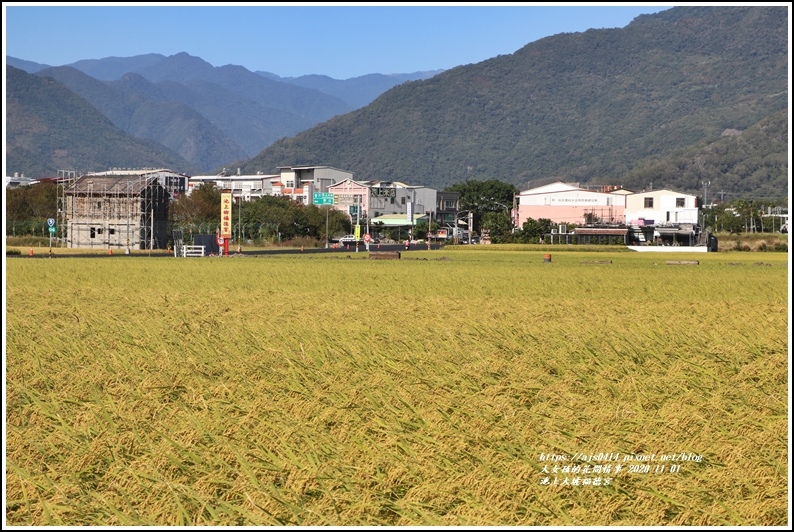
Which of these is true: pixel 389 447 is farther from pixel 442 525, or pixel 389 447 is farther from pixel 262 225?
pixel 262 225

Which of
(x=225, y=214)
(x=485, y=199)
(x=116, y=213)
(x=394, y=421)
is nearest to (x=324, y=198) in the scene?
(x=485, y=199)

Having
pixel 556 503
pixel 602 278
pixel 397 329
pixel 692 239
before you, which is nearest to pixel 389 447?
pixel 556 503

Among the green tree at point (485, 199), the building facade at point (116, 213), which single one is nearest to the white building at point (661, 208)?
the green tree at point (485, 199)

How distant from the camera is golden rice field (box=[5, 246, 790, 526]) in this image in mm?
7008

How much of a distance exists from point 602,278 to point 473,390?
28.3m

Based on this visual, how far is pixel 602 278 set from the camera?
38.6 m

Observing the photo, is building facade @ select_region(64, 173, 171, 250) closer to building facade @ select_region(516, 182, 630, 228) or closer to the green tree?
building facade @ select_region(516, 182, 630, 228)

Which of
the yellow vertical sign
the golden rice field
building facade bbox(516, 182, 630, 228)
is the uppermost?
building facade bbox(516, 182, 630, 228)

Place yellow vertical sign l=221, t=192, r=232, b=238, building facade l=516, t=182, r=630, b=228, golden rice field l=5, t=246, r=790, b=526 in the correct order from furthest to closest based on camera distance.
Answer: building facade l=516, t=182, r=630, b=228, yellow vertical sign l=221, t=192, r=232, b=238, golden rice field l=5, t=246, r=790, b=526

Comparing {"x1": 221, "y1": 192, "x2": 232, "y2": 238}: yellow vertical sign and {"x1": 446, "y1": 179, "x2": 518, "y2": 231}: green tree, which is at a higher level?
{"x1": 446, "y1": 179, "x2": 518, "y2": 231}: green tree

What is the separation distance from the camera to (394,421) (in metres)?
9.23

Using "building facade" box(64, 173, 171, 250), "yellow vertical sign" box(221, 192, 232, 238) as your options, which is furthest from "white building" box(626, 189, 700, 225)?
"yellow vertical sign" box(221, 192, 232, 238)

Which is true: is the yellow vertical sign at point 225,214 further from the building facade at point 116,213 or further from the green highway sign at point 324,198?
the green highway sign at point 324,198

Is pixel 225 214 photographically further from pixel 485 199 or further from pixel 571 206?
pixel 485 199
